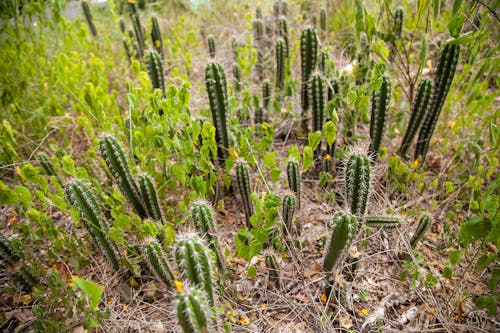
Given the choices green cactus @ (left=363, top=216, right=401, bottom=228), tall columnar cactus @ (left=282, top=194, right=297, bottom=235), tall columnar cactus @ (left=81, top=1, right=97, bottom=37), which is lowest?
green cactus @ (left=363, top=216, right=401, bottom=228)

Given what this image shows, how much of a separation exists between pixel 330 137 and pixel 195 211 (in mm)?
1022

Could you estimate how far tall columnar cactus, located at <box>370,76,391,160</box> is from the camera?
2.42 metres

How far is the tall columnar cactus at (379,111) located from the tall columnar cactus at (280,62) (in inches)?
47.1

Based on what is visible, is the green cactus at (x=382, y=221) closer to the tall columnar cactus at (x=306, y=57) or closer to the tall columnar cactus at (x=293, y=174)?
the tall columnar cactus at (x=293, y=174)

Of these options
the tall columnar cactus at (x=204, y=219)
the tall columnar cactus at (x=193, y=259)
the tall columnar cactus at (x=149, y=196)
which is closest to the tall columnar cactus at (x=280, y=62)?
the tall columnar cactus at (x=149, y=196)

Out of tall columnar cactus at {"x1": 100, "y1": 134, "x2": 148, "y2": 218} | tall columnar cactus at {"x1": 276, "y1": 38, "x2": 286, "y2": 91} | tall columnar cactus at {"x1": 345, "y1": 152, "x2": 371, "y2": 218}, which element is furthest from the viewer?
tall columnar cactus at {"x1": 276, "y1": 38, "x2": 286, "y2": 91}

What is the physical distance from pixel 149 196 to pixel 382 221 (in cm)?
149

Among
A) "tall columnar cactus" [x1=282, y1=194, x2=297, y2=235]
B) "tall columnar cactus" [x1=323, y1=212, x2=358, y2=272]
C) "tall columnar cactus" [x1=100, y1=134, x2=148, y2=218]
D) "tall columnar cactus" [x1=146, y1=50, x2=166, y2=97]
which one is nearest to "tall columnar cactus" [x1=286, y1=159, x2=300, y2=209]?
"tall columnar cactus" [x1=282, y1=194, x2=297, y2=235]

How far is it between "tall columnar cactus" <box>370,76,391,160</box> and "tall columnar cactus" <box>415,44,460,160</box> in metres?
0.40

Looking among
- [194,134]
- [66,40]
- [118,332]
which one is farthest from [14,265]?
[66,40]

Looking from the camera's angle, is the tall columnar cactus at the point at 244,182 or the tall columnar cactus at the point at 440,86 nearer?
the tall columnar cactus at the point at 244,182

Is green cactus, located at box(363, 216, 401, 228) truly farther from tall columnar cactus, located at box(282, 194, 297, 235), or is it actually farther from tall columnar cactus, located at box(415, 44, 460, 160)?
tall columnar cactus, located at box(415, 44, 460, 160)

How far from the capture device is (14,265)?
2.06m

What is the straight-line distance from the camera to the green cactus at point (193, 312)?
131 cm
